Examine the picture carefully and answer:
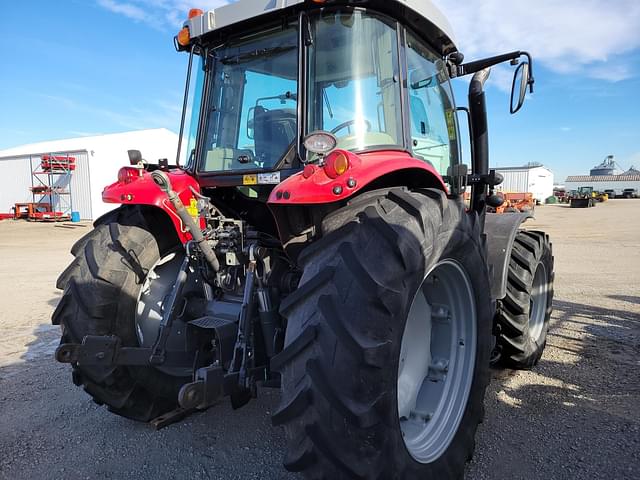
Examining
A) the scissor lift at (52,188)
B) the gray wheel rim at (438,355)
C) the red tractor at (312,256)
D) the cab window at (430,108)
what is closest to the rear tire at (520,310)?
the red tractor at (312,256)

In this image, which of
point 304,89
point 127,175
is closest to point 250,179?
point 304,89

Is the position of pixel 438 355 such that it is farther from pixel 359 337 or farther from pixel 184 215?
pixel 184 215

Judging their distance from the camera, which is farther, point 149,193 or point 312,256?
point 149,193

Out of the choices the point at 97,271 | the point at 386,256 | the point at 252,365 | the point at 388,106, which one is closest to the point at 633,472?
the point at 386,256

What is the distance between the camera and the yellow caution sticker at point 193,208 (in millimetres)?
2705

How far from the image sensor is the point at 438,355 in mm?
2678

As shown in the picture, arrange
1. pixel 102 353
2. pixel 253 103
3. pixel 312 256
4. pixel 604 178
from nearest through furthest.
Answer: pixel 312 256 → pixel 102 353 → pixel 253 103 → pixel 604 178

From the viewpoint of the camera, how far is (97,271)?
268 cm

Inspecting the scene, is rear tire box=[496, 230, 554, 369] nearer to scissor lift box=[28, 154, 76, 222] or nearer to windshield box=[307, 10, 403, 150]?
windshield box=[307, 10, 403, 150]

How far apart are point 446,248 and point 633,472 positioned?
1.56 meters

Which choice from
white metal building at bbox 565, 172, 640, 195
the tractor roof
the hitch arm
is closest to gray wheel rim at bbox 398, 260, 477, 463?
the hitch arm

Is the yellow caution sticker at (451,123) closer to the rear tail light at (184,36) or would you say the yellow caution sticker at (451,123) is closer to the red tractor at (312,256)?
the red tractor at (312,256)

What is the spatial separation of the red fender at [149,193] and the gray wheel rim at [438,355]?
4.62ft

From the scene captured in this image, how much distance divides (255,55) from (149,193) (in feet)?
3.40
